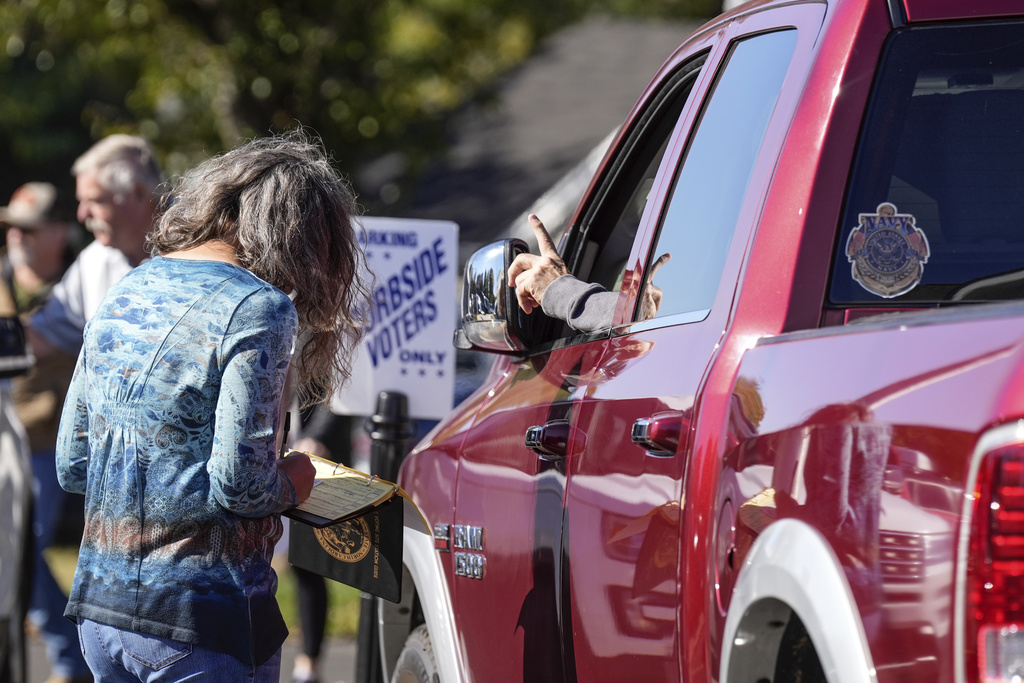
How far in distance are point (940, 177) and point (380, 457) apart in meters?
2.89

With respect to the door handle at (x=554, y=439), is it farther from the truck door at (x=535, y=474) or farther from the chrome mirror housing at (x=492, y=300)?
the chrome mirror housing at (x=492, y=300)

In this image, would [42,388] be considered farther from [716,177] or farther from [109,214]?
[716,177]

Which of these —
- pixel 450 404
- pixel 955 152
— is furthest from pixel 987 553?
pixel 450 404

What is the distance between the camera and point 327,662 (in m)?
6.92

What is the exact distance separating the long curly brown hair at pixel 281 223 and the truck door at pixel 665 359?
63 cm

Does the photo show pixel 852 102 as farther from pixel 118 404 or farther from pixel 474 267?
pixel 118 404

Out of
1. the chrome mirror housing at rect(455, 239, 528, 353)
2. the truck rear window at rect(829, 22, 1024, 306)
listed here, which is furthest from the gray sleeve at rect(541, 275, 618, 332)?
the truck rear window at rect(829, 22, 1024, 306)

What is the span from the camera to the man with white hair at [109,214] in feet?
16.3

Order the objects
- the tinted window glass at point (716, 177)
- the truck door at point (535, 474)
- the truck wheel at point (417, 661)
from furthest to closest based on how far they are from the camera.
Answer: the truck wheel at point (417, 661)
the truck door at point (535, 474)
the tinted window glass at point (716, 177)

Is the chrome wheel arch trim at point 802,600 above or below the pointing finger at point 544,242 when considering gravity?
below

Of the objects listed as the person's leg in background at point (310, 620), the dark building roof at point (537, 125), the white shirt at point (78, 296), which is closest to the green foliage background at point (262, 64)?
the dark building roof at point (537, 125)

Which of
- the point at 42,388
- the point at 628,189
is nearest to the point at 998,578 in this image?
the point at 628,189

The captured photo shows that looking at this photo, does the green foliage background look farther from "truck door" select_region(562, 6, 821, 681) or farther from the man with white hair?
"truck door" select_region(562, 6, 821, 681)

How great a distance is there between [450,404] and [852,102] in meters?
3.12
